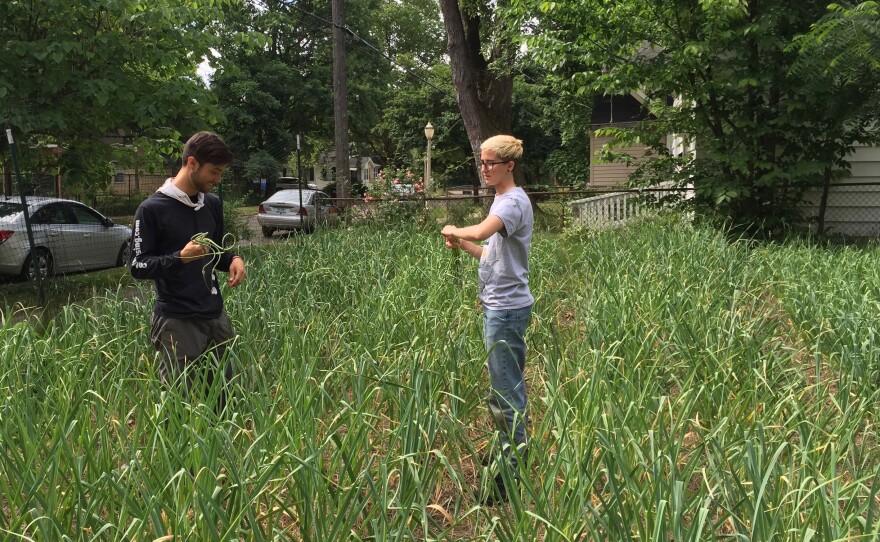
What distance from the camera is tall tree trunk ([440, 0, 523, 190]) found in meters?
12.5

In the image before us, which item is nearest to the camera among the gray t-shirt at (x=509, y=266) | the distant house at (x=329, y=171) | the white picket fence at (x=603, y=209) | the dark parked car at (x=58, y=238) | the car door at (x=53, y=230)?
the gray t-shirt at (x=509, y=266)

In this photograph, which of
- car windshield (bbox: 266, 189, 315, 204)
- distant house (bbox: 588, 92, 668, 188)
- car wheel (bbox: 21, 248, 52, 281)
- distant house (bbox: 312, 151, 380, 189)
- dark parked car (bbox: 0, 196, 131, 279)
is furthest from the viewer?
distant house (bbox: 312, 151, 380, 189)

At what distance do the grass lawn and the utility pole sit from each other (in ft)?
31.4

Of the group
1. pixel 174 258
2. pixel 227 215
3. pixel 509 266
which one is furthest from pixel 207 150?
pixel 227 215

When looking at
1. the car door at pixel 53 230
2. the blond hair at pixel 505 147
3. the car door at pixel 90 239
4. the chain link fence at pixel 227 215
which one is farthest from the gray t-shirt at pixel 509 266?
the car door at pixel 90 239

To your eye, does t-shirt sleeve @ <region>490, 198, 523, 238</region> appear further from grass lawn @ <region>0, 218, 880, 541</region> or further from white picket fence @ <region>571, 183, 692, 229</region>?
white picket fence @ <region>571, 183, 692, 229</region>

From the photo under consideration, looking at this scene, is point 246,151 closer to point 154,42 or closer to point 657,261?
point 154,42

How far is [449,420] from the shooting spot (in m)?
2.57

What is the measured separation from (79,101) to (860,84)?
26.4 ft

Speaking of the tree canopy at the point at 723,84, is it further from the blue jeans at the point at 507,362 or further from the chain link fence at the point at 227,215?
the blue jeans at the point at 507,362

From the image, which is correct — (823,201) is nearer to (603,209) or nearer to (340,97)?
(603,209)

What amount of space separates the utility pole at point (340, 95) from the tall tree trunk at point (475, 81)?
8.52 ft

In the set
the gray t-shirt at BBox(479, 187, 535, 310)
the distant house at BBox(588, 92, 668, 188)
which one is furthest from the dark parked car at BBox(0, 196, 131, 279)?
the distant house at BBox(588, 92, 668, 188)

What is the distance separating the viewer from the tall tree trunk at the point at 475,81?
12.5 metres
